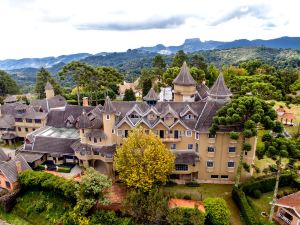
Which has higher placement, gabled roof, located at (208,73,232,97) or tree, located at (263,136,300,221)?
gabled roof, located at (208,73,232,97)

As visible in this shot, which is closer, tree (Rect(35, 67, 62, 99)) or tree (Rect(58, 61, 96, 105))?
tree (Rect(58, 61, 96, 105))

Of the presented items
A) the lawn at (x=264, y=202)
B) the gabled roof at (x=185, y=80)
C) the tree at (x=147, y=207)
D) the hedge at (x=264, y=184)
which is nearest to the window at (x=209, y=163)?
the hedge at (x=264, y=184)

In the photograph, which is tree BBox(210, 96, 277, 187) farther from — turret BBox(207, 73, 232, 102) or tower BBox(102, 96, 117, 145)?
tower BBox(102, 96, 117, 145)

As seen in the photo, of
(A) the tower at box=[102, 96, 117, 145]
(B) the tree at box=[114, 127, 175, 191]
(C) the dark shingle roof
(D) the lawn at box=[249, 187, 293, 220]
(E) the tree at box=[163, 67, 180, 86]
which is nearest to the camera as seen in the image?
(B) the tree at box=[114, 127, 175, 191]

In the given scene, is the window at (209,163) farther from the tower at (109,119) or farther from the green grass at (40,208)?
the green grass at (40,208)

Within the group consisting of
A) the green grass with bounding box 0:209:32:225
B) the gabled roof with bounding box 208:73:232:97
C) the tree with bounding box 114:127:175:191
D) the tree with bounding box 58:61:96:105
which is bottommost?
the green grass with bounding box 0:209:32:225

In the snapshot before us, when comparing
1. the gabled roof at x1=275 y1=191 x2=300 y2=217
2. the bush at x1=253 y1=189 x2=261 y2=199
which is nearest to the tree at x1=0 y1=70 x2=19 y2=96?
the bush at x1=253 y1=189 x2=261 y2=199

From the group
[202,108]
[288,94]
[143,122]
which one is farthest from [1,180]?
[288,94]

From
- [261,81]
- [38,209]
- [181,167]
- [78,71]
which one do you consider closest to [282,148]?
[181,167]
